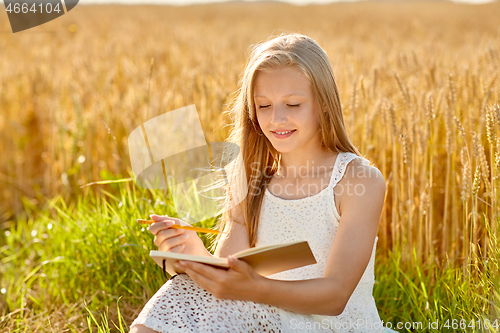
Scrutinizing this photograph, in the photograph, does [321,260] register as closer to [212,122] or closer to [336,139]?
[336,139]

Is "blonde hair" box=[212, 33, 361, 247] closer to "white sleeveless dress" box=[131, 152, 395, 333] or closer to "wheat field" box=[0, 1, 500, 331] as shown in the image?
"white sleeveless dress" box=[131, 152, 395, 333]

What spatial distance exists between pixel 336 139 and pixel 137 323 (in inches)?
29.6

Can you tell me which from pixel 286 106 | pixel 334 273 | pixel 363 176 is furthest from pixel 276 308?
pixel 286 106

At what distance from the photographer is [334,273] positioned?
3.86 ft

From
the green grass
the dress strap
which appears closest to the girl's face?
the dress strap

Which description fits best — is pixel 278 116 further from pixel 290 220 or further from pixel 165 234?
pixel 165 234

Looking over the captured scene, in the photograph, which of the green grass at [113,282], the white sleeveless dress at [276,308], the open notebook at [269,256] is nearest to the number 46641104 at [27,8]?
the green grass at [113,282]

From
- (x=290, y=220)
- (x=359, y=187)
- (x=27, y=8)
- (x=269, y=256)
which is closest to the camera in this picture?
(x=269, y=256)

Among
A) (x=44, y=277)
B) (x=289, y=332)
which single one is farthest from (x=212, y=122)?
(x=289, y=332)

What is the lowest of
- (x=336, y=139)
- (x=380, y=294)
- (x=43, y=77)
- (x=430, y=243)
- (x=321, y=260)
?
(x=380, y=294)

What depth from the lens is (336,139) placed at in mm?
1426

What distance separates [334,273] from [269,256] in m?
0.25

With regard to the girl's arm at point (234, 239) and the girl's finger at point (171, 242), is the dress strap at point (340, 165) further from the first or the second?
the girl's finger at point (171, 242)

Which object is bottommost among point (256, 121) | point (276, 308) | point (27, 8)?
point (276, 308)
